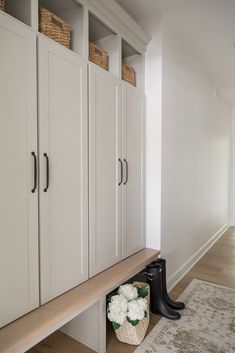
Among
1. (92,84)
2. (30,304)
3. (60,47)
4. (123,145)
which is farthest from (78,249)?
(60,47)

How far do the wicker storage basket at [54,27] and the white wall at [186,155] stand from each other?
1.08 m

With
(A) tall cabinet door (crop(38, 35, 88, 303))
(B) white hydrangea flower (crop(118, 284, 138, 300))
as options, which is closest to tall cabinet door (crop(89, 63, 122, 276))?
(A) tall cabinet door (crop(38, 35, 88, 303))

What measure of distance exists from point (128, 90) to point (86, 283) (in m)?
1.60

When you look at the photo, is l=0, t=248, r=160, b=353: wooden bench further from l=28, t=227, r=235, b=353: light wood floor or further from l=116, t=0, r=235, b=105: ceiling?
l=116, t=0, r=235, b=105: ceiling

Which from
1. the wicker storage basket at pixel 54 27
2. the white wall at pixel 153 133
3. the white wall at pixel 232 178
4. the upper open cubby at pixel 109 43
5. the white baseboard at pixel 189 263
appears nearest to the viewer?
the wicker storage basket at pixel 54 27

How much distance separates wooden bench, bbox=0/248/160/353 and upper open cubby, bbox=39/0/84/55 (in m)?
1.61

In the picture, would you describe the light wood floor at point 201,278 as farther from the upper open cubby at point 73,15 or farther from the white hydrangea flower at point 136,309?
the upper open cubby at point 73,15

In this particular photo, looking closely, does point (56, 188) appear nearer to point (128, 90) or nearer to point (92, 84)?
point (92, 84)

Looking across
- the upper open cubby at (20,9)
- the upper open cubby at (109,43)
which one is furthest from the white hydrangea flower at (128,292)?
the upper open cubby at (20,9)

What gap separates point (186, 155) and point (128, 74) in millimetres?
1192

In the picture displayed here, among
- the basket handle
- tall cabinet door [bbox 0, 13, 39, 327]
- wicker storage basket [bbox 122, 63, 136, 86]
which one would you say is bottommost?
tall cabinet door [bbox 0, 13, 39, 327]

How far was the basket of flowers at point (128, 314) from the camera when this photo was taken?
169cm

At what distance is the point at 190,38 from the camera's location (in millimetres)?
2668

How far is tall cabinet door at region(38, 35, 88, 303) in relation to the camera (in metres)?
1.45
